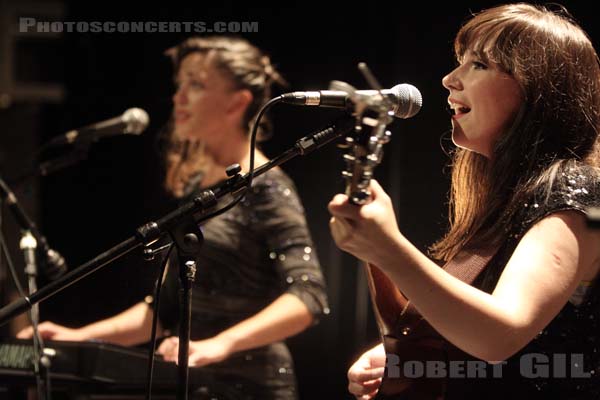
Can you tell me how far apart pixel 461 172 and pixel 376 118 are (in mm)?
586

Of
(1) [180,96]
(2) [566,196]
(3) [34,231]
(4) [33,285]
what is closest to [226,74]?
(1) [180,96]

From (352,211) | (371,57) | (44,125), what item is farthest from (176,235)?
(44,125)

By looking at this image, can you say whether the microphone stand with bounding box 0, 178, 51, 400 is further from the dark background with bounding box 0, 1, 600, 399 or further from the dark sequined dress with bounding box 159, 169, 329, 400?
the dark sequined dress with bounding box 159, 169, 329, 400

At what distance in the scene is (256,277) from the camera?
262 centimetres

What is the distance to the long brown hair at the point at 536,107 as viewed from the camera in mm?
1661

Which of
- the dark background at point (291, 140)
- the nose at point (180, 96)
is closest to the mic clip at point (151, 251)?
the dark background at point (291, 140)

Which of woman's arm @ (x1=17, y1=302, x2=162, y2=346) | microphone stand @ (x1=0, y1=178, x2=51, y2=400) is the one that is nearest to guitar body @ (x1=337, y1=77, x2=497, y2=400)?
microphone stand @ (x1=0, y1=178, x2=51, y2=400)

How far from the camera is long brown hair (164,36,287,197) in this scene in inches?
114

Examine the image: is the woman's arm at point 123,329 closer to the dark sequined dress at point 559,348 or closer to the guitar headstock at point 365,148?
the dark sequined dress at point 559,348

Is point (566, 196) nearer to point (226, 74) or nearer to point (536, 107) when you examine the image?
point (536, 107)

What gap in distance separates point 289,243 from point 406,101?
1.05 meters

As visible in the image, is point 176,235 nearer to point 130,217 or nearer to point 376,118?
point 376,118

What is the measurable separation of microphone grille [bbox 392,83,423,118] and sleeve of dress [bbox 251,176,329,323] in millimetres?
1021

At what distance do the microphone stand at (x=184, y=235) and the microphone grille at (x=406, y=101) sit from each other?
12cm
